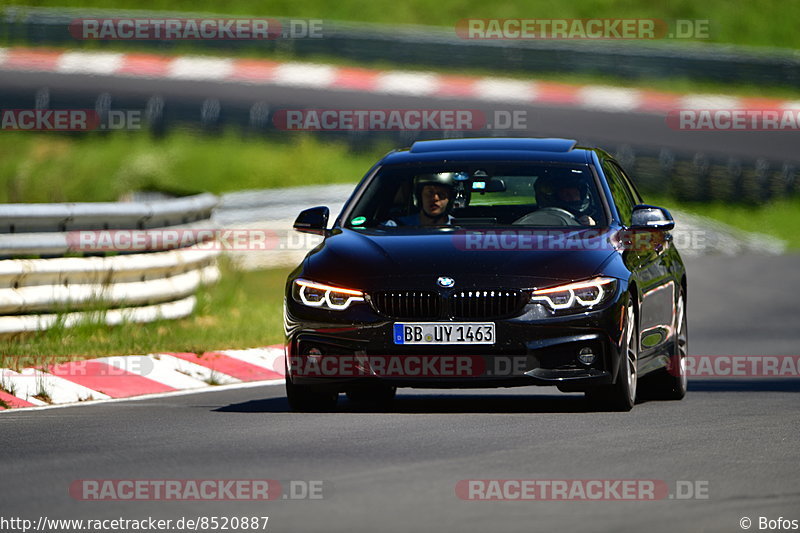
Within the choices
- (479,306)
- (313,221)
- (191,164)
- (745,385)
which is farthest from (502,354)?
(191,164)

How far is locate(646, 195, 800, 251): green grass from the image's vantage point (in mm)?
24938

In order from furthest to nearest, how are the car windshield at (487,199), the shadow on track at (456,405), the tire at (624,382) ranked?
the car windshield at (487,199), the shadow on track at (456,405), the tire at (624,382)

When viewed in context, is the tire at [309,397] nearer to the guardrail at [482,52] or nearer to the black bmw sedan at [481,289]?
the black bmw sedan at [481,289]

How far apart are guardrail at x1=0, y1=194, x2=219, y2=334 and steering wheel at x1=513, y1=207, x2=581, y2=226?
3.87m

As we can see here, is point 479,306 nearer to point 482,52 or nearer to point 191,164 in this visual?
point 191,164

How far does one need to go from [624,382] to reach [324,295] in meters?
1.73

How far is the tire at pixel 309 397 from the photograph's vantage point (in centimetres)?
991

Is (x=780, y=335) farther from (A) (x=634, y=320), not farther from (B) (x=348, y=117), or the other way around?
(B) (x=348, y=117)

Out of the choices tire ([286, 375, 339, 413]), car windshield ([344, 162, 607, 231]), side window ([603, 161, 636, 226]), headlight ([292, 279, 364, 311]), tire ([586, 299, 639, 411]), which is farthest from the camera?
side window ([603, 161, 636, 226])

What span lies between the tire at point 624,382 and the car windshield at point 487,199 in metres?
0.79

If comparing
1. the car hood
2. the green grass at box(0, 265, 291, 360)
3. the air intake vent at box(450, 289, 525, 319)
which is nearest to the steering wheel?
the car hood

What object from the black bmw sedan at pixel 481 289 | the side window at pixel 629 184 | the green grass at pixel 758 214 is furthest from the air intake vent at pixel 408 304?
the green grass at pixel 758 214

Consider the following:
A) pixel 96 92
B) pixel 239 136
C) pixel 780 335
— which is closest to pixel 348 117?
pixel 239 136

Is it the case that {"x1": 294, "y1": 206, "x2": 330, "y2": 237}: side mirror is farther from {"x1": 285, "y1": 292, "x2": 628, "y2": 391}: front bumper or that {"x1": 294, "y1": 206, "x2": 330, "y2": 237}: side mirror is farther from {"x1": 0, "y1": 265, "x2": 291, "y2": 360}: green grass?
{"x1": 0, "y1": 265, "x2": 291, "y2": 360}: green grass
